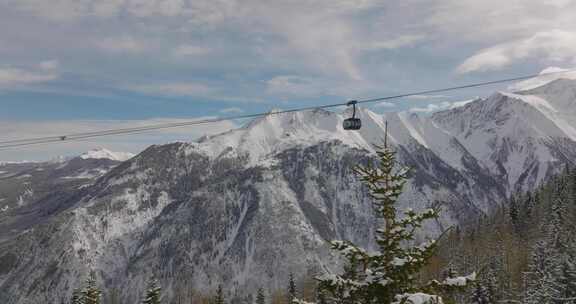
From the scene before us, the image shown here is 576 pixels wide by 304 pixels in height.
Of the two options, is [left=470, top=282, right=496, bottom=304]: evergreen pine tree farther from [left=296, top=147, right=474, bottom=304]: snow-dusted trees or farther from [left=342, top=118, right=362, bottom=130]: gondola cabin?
[left=296, top=147, right=474, bottom=304]: snow-dusted trees

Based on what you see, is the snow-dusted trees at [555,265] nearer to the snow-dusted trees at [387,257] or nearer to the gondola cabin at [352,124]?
the gondola cabin at [352,124]

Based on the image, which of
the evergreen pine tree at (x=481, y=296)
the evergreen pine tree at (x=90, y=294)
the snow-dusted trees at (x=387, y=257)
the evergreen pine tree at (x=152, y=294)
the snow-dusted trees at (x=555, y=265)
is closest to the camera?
the snow-dusted trees at (x=387, y=257)

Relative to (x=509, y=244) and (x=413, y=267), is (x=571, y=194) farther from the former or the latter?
(x=413, y=267)

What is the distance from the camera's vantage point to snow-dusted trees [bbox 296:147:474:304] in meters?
15.5

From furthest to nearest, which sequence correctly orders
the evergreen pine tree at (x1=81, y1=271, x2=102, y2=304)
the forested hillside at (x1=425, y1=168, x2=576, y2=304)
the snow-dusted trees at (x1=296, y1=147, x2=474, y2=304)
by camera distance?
the forested hillside at (x1=425, y1=168, x2=576, y2=304) < the evergreen pine tree at (x1=81, y1=271, x2=102, y2=304) < the snow-dusted trees at (x1=296, y1=147, x2=474, y2=304)

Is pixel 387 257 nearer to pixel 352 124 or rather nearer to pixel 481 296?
pixel 352 124

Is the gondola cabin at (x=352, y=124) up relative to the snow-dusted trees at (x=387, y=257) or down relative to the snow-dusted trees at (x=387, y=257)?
up

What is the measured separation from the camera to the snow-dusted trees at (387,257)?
15469mm

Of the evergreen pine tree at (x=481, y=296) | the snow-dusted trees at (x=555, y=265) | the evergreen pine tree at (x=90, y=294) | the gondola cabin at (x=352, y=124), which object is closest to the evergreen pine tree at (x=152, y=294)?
the evergreen pine tree at (x=90, y=294)

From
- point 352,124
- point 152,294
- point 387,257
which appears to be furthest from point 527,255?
point 387,257

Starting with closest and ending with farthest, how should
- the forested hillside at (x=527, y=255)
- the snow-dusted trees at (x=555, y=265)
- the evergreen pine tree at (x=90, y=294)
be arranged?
the evergreen pine tree at (x=90, y=294) → the snow-dusted trees at (x=555, y=265) → the forested hillside at (x=527, y=255)

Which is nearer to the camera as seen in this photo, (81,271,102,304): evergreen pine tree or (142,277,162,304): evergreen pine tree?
(81,271,102,304): evergreen pine tree

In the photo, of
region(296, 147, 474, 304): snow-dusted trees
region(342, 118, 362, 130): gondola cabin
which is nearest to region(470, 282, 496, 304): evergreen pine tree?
region(342, 118, 362, 130): gondola cabin

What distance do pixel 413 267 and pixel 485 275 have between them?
7371cm
